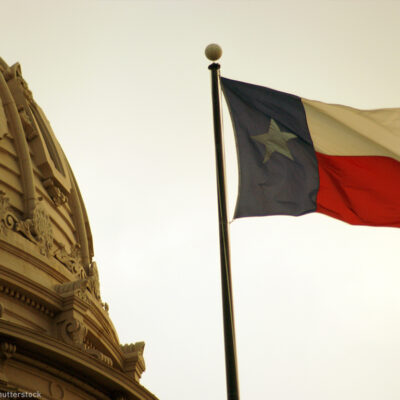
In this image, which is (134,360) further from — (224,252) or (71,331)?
(224,252)

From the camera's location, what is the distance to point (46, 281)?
86.3ft

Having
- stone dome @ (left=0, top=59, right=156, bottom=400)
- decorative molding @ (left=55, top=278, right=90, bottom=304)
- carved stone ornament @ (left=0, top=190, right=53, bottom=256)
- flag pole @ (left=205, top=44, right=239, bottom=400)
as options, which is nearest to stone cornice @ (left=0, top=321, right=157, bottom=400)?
stone dome @ (left=0, top=59, right=156, bottom=400)

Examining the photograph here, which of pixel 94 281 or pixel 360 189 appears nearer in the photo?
pixel 360 189

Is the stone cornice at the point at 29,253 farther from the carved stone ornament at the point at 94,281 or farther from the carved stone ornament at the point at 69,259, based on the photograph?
the carved stone ornament at the point at 94,281

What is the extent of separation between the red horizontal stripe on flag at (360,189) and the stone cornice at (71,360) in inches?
384

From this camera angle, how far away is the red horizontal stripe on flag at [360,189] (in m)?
15.4

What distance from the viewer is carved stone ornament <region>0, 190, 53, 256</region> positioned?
2619 centimetres

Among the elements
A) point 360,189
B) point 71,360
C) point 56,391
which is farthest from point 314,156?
point 56,391

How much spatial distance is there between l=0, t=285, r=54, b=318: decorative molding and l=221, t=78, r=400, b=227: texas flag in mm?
11283

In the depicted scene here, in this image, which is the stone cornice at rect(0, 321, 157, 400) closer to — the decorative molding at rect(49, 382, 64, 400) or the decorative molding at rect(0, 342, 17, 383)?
the decorative molding at rect(0, 342, 17, 383)

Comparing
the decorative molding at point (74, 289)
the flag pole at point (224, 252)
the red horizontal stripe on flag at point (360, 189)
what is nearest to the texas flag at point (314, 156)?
the red horizontal stripe on flag at point (360, 189)

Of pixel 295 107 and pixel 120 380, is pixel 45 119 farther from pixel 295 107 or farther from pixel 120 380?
pixel 295 107

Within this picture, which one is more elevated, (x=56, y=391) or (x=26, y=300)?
(x=26, y=300)

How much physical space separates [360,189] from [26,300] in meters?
12.0
